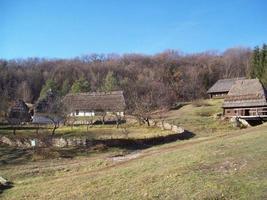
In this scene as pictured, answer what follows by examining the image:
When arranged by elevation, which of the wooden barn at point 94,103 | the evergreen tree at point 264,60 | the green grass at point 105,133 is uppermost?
the evergreen tree at point 264,60

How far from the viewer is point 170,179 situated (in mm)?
15289

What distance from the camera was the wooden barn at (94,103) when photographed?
6888 cm

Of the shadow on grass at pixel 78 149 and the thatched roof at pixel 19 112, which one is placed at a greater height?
the thatched roof at pixel 19 112

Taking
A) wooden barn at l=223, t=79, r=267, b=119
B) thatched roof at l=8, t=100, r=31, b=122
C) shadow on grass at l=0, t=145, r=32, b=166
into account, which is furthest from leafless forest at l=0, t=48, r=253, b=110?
shadow on grass at l=0, t=145, r=32, b=166

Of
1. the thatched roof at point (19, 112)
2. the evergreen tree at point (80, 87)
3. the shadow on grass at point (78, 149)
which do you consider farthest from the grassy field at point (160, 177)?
the evergreen tree at point (80, 87)

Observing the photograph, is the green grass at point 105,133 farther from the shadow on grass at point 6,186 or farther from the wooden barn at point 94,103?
the wooden barn at point 94,103

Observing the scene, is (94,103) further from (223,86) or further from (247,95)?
(247,95)

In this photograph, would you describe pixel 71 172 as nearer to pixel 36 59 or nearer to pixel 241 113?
pixel 241 113

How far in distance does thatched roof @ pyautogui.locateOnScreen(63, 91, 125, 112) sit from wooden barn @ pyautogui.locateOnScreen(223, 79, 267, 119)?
21.5 m

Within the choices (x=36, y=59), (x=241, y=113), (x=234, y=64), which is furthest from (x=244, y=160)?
(x=36, y=59)

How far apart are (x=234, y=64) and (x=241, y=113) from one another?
80853mm

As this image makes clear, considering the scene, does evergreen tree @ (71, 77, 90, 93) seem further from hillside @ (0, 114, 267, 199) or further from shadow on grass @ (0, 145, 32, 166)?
hillside @ (0, 114, 267, 199)

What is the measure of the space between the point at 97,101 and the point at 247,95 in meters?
30.2

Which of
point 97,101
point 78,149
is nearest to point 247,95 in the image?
point 78,149
